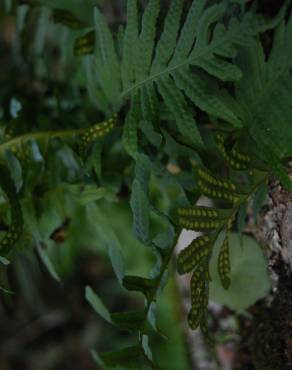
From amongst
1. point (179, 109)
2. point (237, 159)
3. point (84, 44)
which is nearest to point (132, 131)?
point (179, 109)

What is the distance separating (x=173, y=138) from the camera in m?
1.20

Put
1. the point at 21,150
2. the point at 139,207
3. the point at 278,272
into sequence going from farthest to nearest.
A: the point at 21,150, the point at 278,272, the point at 139,207

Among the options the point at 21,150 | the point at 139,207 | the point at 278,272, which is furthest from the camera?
the point at 21,150

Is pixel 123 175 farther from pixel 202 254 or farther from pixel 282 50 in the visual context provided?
pixel 282 50

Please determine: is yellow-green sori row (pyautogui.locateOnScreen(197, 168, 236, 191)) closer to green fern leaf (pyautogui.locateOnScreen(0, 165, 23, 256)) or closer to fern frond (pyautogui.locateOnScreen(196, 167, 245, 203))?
fern frond (pyautogui.locateOnScreen(196, 167, 245, 203))

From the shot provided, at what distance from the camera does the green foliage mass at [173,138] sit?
1.03m

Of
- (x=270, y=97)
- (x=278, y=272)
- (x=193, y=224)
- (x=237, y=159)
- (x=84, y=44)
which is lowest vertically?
(x=278, y=272)

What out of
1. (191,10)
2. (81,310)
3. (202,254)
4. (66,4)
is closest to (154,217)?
(66,4)

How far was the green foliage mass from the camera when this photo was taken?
1.03 meters

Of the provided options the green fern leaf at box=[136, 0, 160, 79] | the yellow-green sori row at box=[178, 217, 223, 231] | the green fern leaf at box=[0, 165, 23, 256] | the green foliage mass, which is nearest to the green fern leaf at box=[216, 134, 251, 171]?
the green foliage mass

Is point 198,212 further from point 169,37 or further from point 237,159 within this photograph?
point 169,37

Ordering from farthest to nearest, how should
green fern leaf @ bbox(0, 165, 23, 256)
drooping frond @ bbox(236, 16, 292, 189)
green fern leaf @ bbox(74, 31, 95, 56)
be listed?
green fern leaf @ bbox(74, 31, 95, 56), green fern leaf @ bbox(0, 165, 23, 256), drooping frond @ bbox(236, 16, 292, 189)

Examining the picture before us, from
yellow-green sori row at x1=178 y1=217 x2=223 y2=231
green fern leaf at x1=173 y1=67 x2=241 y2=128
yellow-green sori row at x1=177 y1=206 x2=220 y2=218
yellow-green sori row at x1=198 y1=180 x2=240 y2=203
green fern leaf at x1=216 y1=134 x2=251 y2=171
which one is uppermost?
green fern leaf at x1=173 y1=67 x2=241 y2=128

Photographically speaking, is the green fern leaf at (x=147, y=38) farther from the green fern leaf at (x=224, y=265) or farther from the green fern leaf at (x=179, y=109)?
the green fern leaf at (x=224, y=265)
